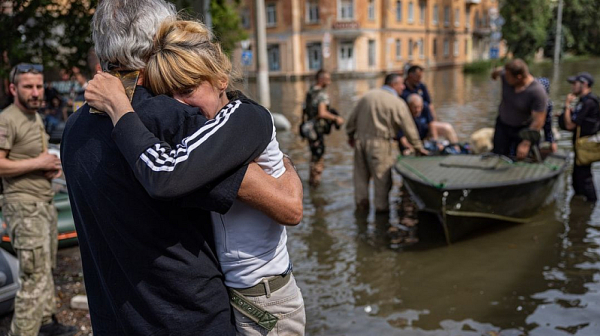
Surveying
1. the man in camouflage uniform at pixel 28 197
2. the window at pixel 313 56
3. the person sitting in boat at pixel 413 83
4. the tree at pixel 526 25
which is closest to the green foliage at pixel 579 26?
the tree at pixel 526 25

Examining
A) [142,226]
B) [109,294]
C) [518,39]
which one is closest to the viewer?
[142,226]

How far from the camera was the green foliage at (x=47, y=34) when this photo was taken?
5.55 m

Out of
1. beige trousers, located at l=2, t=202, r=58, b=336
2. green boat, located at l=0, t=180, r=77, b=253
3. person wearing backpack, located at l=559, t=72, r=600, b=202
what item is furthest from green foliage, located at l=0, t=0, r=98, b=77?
person wearing backpack, located at l=559, t=72, r=600, b=202

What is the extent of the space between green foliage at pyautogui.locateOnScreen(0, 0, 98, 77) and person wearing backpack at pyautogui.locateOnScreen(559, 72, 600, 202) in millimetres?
6284

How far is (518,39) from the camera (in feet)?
165

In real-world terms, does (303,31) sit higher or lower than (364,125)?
higher

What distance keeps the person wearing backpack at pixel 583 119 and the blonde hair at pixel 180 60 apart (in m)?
7.37

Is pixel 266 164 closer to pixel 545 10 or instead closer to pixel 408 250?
pixel 408 250

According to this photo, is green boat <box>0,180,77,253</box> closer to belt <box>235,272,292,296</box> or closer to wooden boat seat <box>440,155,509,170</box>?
wooden boat seat <box>440,155,509,170</box>

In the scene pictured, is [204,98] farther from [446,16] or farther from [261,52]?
[446,16]

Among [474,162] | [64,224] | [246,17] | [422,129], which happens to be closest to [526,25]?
[246,17]

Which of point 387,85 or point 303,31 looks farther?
point 303,31

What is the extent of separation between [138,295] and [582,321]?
4.14 meters

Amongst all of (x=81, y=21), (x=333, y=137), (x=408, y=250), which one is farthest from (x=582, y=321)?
(x=333, y=137)
